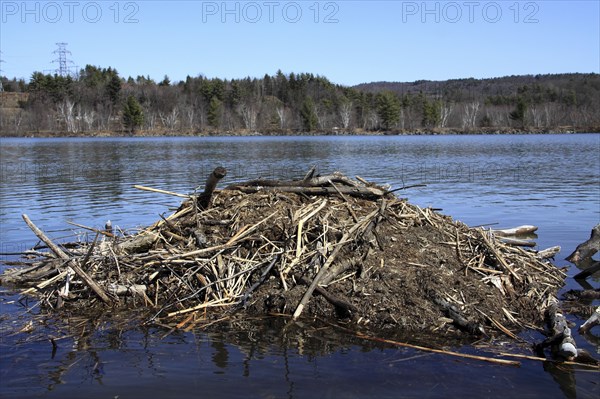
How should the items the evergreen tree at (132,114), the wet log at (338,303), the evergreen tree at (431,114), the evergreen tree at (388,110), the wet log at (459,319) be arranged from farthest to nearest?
the evergreen tree at (431,114) → the evergreen tree at (388,110) → the evergreen tree at (132,114) → the wet log at (338,303) → the wet log at (459,319)

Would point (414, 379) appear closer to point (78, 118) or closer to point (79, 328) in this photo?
point (79, 328)

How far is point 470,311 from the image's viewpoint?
741 cm

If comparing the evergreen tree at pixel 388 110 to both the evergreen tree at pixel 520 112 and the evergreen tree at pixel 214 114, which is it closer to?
the evergreen tree at pixel 520 112

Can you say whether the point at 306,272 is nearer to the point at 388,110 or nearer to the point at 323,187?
the point at 323,187

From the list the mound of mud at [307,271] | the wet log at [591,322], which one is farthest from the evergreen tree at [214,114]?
the wet log at [591,322]

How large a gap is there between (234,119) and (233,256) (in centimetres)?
13629

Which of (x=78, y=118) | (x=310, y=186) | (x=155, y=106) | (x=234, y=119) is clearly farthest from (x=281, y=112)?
(x=310, y=186)

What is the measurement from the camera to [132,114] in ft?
400

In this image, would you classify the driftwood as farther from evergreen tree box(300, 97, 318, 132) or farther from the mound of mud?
evergreen tree box(300, 97, 318, 132)

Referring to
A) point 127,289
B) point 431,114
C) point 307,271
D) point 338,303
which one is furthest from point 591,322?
point 431,114

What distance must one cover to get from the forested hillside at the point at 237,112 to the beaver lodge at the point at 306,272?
11889 centimetres

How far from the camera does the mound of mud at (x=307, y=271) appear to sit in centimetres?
760

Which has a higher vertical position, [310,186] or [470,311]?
[310,186]

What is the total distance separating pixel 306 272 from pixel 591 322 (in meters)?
4.09
